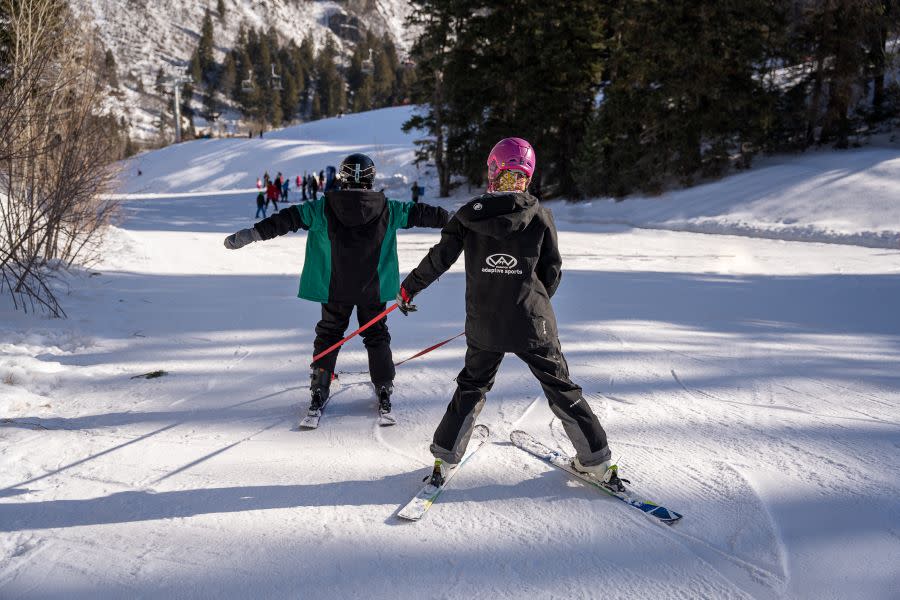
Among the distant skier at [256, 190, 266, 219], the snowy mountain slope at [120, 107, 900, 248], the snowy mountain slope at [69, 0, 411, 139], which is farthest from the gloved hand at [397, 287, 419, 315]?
the snowy mountain slope at [69, 0, 411, 139]

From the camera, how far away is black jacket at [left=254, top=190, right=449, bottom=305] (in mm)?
3811

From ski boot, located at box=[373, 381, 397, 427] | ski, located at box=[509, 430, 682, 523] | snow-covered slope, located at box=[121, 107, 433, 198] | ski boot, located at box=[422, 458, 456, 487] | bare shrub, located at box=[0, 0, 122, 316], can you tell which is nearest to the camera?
ski, located at box=[509, 430, 682, 523]

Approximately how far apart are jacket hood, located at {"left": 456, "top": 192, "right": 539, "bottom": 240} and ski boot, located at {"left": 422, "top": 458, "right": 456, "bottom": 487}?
3.87 ft

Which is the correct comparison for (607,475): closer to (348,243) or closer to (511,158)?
(511,158)

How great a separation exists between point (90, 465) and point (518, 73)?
21.7 m

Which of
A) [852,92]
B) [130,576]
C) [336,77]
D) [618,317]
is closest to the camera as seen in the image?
[130,576]

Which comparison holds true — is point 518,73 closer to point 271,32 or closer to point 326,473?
point 326,473

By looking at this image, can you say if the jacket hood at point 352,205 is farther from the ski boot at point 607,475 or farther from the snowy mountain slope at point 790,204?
the snowy mountain slope at point 790,204

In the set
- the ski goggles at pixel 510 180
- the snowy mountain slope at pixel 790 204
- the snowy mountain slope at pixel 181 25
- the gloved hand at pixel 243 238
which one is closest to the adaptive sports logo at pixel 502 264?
the ski goggles at pixel 510 180

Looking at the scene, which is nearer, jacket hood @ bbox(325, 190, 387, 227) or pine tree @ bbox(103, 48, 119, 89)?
jacket hood @ bbox(325, 190, 387, 227)

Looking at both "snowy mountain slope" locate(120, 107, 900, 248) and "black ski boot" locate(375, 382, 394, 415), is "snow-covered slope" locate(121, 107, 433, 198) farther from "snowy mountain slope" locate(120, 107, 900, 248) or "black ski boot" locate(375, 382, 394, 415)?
"black ski boot" locate(375, 382, 394, 415)

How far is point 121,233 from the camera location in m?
13.5

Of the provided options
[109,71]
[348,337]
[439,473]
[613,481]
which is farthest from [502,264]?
[109,71]

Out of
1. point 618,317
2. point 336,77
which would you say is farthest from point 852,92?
point 336,77
